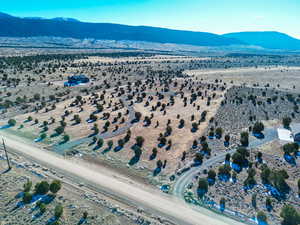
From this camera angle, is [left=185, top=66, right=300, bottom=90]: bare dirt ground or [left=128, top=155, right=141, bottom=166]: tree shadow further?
[left=185, top=66, right=300, bottom=90]: bare dirt ground

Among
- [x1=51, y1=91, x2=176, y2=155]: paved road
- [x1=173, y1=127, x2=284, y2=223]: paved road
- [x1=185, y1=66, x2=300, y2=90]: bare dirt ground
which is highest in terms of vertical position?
[x1=185, y1=66, x2=300, y2=90]: bare dirt ground

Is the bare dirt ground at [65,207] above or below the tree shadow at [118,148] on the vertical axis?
above

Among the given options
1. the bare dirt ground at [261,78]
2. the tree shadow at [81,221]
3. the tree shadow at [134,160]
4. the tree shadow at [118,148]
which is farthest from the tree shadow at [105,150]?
the bare dirt ground at [261,78]

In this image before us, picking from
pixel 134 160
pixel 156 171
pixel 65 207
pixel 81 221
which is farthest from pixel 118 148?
pixel 81 221

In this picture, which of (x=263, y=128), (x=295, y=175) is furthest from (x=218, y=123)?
(x=295, y=175)

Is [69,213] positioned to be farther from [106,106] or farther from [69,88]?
[69,88]

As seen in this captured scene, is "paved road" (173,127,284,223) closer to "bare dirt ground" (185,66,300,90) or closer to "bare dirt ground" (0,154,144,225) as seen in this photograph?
"bare dirt ground" (0,154,144,225)

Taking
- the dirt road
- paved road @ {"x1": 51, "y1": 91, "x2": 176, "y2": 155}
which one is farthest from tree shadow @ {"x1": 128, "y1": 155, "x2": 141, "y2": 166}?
paved road @ {"x1": 51, "y1": 91, "x2": 176, "y2": 155}

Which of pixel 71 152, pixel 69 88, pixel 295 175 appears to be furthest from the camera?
pixel 69 88

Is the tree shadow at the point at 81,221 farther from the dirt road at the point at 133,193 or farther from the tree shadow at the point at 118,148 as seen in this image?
the tree shadow at the point at 118,148
